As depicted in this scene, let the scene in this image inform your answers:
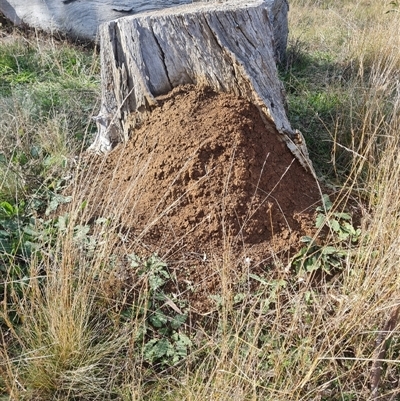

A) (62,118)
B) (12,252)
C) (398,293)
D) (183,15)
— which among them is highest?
(183,15)

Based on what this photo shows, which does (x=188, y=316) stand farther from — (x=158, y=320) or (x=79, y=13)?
(x=79, y=13)

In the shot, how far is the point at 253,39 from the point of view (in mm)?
2654

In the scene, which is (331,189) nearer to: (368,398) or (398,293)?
(398,293)

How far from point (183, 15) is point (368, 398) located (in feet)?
6.71

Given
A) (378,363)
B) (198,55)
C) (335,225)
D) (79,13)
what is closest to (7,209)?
(198,55)

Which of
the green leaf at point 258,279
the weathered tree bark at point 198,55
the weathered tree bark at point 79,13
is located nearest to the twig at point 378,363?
the green leaf at point 258,279

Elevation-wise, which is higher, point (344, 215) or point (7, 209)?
point (7, 209)

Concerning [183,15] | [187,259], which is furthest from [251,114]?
[187,259]

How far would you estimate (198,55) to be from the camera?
8.52 ft

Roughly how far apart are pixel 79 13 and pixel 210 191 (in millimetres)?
4032

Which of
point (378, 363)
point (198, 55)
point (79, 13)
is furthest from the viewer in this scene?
point (79, 13)

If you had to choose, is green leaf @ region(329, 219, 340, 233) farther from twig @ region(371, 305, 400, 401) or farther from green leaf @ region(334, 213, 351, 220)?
twig @ region(371, 305, 400, 401)

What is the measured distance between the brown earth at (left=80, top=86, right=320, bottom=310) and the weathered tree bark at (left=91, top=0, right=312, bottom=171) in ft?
0.25

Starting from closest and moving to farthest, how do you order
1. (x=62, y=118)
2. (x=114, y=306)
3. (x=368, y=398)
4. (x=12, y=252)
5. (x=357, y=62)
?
1. (x=368, y=398)
2. (x=114, y=306)
3. (x=12, y=252)
4. (x=62, y=118)
5. (x=357, y=62)
